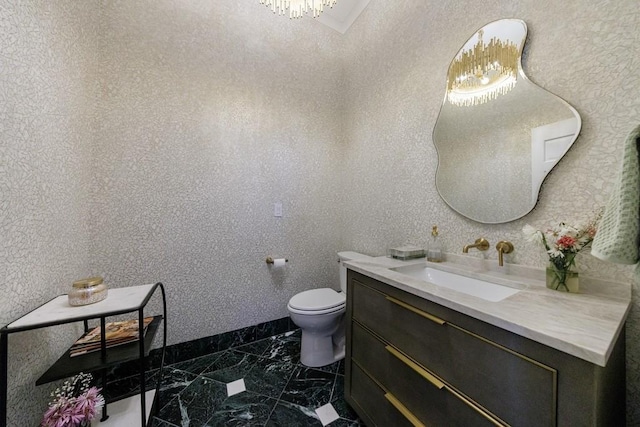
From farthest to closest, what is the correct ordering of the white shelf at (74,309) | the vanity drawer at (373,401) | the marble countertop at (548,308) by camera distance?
1. the vanity drawer at (373,401)
2. the white shelf at (74,309)
3. the marble countertop at (548,308)

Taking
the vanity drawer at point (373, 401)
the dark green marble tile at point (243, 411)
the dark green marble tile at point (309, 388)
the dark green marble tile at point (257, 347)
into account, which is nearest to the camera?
the vanity drawer at point (373, 401)

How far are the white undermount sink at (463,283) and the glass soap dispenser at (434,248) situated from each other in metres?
0.09

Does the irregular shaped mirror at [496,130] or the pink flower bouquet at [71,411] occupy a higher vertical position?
the irregular shaped mirror at [496,130]

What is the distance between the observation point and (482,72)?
120cm

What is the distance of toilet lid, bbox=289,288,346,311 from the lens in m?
1.53

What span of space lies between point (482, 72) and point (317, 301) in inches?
67.3

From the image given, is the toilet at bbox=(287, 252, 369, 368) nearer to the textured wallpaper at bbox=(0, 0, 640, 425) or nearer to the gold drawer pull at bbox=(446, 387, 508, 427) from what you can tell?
the textured wallpaper at bbox=(0, 0, 640, 425)

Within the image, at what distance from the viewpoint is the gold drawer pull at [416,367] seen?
0.77 m

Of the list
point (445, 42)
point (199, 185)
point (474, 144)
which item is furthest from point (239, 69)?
point (474, 144)

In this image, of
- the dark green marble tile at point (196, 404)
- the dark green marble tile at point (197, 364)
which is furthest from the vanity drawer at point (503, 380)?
the dark green marble tile at point (197, 364)

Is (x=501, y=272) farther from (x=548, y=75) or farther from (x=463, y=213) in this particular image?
(x=548, y=75)

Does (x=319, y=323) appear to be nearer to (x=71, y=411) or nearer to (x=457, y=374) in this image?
(x=457, y=374)

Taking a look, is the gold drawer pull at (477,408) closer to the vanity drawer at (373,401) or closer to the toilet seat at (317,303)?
the vanity drawer at (373,401)

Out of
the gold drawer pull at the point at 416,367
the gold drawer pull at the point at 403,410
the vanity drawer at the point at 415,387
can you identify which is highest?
the gold drawer pull at the point at 416,367
